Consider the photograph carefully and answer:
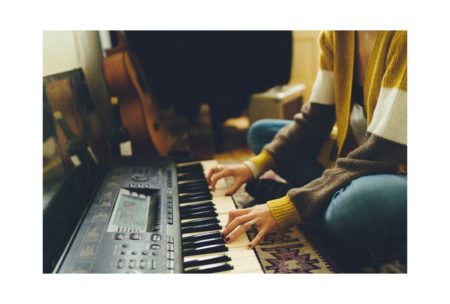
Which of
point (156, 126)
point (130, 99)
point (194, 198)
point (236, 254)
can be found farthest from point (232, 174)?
point (156, 126)

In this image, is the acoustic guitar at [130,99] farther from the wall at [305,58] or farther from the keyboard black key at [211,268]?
the wall at [305,58]

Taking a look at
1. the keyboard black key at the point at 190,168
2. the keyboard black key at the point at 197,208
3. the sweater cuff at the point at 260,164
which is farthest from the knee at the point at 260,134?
the keyboard black key at the point at 197,208

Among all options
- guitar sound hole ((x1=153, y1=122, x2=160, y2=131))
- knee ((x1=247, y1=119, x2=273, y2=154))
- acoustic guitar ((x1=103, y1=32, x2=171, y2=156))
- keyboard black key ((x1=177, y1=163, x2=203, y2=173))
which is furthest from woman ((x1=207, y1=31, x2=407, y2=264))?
guitar sound hole ((x1=153, y1=122, x2=160, y2=131))

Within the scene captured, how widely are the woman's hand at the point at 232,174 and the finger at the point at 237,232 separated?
0.22 m

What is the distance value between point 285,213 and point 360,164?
7.8 inches

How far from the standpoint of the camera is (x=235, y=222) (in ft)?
2.98

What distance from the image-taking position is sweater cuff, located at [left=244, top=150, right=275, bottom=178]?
4.14ft

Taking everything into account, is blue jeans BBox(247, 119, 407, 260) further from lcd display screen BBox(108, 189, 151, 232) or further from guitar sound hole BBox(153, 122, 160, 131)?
guitar sound hole BBox(153, 122, 160, 131)

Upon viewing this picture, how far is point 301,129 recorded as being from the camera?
128 centimetres

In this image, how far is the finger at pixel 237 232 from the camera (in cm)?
88
